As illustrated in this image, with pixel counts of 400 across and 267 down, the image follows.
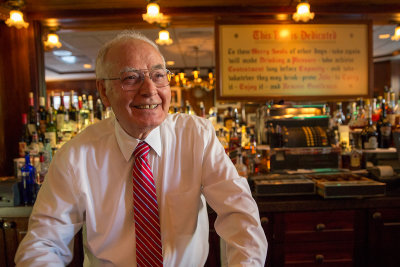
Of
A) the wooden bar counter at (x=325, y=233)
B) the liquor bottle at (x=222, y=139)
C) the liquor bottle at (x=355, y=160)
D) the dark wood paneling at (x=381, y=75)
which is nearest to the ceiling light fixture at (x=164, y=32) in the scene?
the liquor bottle at (x=222, y=139)

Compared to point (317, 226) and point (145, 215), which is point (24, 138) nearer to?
point (145, 215)

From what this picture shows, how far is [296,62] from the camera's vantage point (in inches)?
97.0

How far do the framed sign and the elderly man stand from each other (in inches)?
54.5

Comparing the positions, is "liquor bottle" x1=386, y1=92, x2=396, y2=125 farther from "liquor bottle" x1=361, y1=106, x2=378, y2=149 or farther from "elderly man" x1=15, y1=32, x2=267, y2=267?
"elderly man" x1=15, y1=32, x2=267, y2=267

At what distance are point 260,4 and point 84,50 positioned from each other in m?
4.45

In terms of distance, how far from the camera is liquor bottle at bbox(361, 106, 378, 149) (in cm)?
240

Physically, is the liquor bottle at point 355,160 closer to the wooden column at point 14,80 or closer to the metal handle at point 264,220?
the metal handle at point 264,220

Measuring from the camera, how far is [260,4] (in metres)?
2.52

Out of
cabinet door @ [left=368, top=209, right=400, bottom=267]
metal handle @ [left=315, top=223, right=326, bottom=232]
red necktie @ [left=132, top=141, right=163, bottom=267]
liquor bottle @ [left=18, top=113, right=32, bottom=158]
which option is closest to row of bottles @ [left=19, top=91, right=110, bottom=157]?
liquor bottle @ [left=18, top=113, right=32, bottom=158]

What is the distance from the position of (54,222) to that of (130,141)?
376 millimetres

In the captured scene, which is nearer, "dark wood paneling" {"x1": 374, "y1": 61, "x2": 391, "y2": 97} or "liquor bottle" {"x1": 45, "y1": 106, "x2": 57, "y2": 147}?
"liquor bottle" {"x1": 45, "y1": 106, "x2": 57, "y2": 147}

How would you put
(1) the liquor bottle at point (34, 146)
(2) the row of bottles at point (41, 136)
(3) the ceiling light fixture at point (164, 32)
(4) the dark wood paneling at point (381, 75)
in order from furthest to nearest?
(4) the dark wood paneling at point (381, 75), (3) the ceiling light fixture at point (164, 32), (1) the liquor bottle at point (34, 146), (2) the row of bottles at point (41, 136)

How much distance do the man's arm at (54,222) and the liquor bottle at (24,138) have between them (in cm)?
152

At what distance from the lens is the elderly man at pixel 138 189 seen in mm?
1010
